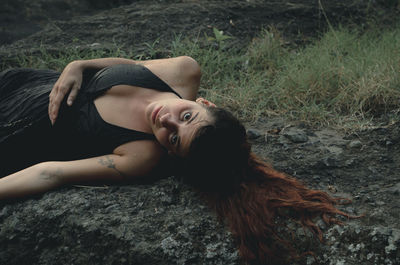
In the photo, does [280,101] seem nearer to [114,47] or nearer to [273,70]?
[273,70]

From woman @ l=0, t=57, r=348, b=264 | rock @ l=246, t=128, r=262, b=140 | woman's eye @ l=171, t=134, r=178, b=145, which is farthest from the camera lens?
rock @ l=246, t=128, r=262, b=140

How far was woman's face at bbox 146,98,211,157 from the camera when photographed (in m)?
2.01

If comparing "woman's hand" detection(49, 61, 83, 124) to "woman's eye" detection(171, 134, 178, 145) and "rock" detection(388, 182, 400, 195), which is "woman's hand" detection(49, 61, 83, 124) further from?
"rock" detection(388, 182, 400, 195)

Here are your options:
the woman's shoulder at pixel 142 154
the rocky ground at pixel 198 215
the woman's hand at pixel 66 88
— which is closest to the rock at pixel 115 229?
the rocky ground at pixel 198 215

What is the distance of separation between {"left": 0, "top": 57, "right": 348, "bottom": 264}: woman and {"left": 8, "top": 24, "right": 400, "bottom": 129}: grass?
948mm

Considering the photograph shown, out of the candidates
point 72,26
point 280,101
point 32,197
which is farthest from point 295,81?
point 72,26

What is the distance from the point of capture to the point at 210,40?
4.27 m

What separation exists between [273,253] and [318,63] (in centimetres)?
222

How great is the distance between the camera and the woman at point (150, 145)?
1.94 m

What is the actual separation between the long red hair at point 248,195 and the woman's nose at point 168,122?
0.43 ft

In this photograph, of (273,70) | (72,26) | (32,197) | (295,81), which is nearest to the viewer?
(32,197)

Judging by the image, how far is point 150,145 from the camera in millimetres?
2174

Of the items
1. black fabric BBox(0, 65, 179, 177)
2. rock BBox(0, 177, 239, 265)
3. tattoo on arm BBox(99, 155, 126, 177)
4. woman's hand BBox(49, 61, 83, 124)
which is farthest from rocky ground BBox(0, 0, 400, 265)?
woman's hand BBox(49, 61, 83, 124)

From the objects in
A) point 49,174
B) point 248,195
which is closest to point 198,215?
point 248,195
